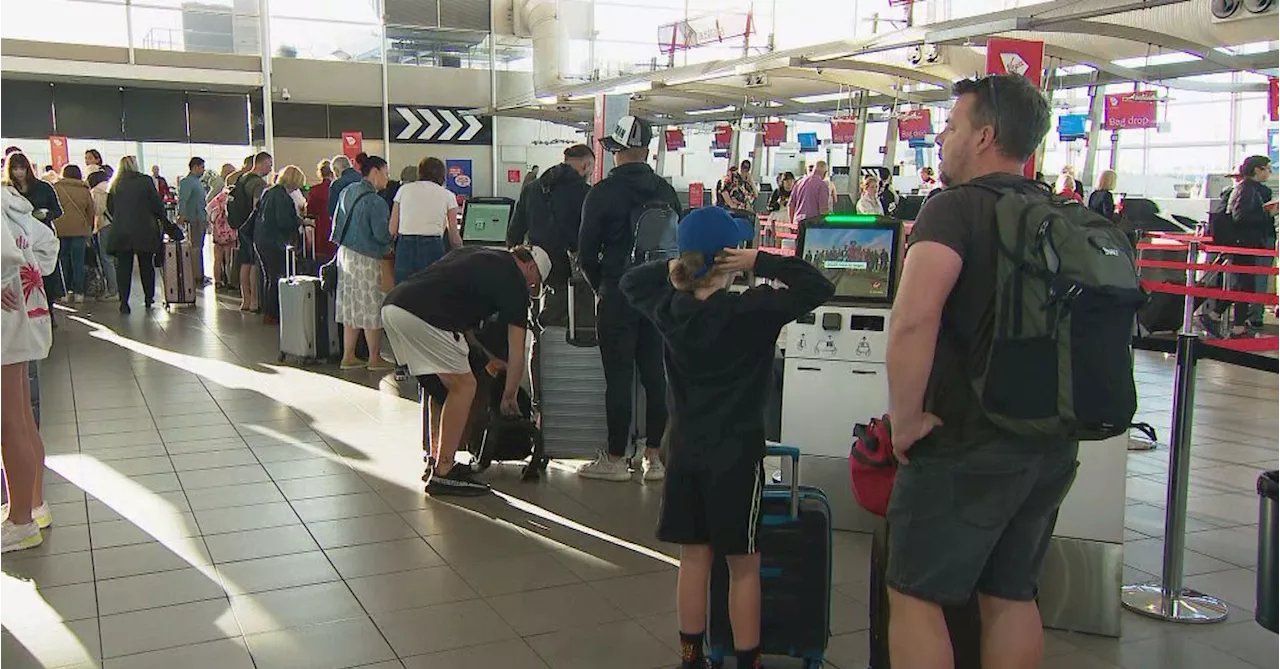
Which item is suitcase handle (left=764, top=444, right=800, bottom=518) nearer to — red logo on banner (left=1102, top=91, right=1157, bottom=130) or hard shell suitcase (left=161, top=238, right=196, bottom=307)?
hard shell suitcase (left=161, top=238, right=196, bottom=307)

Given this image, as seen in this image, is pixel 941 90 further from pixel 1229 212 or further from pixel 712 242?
pixel 712 242

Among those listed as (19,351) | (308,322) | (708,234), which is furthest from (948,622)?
(308,322)

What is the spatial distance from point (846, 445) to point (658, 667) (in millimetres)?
1503

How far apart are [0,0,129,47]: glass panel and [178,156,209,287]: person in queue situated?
628 cm

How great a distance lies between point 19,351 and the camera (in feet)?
12.5

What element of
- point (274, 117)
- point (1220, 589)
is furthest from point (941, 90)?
point (274, 117)

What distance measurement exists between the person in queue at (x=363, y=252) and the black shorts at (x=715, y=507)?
16.2ft

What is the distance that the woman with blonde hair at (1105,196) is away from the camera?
10.7m

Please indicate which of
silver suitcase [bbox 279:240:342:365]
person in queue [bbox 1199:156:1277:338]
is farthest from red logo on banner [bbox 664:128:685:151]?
silver suitcase [bbox 279:240:342:365]

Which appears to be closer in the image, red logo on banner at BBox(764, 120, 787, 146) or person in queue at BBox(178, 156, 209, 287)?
person in queue at BBox(178, 156, 209, 287)

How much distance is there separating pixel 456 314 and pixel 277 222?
5659mm

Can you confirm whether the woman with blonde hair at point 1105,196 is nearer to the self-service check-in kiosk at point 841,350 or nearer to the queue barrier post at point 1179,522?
the self-service check-in kiosk at point 841,350

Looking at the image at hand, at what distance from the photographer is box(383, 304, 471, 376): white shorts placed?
4543 millimetres

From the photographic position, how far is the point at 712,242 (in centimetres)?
273
